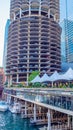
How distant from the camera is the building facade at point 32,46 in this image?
433 ft

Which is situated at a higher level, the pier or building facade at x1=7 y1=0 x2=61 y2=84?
building facade at x1=7 y1=0 x2=61 y2=84

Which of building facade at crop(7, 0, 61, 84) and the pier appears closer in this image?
the pier

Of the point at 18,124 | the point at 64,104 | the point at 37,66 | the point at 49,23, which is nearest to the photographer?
the point at 64,104

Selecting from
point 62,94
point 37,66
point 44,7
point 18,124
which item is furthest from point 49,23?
point 62,94

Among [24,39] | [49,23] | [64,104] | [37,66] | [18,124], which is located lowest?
[18,124]

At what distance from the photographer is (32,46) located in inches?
5246

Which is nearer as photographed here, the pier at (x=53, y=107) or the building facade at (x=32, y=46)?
the pier at (x=53, y=107)

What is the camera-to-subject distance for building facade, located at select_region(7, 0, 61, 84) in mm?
131875

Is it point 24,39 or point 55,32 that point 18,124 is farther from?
point 55,32

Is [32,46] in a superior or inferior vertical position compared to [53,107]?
superior

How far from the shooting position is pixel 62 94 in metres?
39.0

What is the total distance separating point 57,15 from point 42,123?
4318 inches

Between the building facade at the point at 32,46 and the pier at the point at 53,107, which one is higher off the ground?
the building facade at the point at 32,46

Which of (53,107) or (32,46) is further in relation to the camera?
(32,46)
